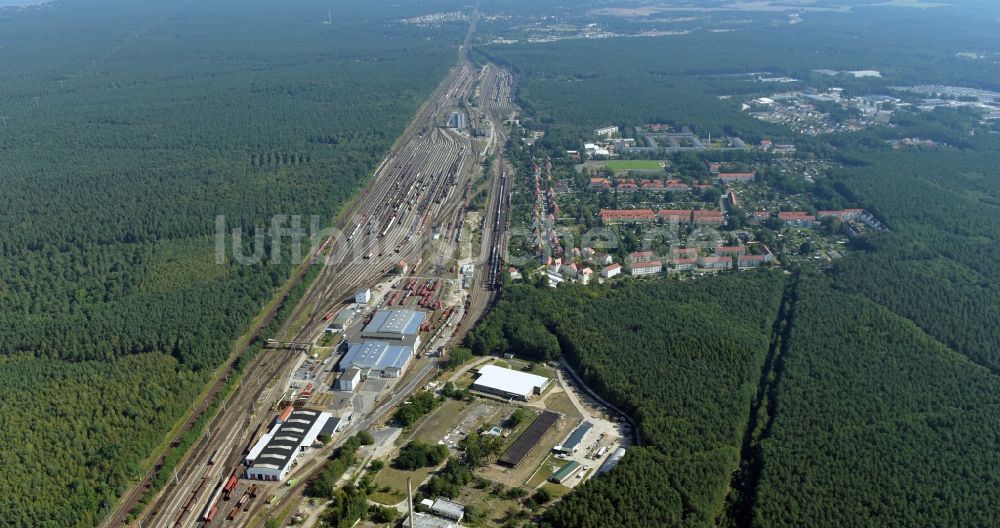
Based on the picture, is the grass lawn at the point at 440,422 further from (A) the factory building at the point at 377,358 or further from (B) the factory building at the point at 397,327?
(B) the factory building at the point at 397,327

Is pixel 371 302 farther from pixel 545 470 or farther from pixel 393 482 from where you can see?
pixel 545 470

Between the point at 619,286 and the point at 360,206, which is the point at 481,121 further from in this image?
the point at 619,286

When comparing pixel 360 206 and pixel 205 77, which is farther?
pixel 205 77

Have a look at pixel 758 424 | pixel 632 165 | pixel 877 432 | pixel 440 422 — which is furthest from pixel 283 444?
pixel 632 165

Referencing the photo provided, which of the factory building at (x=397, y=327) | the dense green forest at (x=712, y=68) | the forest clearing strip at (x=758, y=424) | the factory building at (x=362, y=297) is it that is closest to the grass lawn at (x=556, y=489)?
the forest clearing strip at (x=758, y=424)

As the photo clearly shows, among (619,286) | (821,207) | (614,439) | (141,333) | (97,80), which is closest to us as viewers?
(614,439)

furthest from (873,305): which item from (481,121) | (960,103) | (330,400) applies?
(960,103)

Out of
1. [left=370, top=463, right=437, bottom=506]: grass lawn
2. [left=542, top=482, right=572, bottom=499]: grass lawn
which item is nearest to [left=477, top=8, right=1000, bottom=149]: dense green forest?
[left=370, top=463, right=437, bottom=506]: grass lawn
